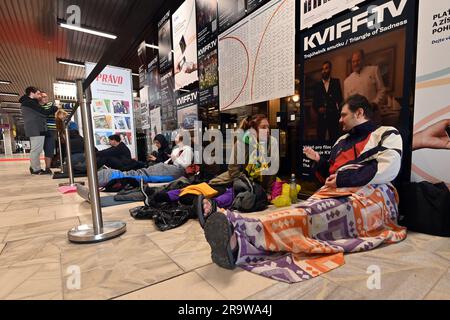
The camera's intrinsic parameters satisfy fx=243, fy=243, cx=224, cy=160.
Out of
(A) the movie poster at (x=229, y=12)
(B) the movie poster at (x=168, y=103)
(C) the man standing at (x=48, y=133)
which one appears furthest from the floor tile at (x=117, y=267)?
(C) the man standing at (x=48, y=133)

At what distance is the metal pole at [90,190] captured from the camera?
55.8 inches

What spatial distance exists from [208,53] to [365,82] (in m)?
2.33

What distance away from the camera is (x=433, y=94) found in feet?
5.02

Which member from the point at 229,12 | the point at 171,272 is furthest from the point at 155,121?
the point at 171,272

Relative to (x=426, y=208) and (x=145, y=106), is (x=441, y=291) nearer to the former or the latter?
(x=426, y=208)

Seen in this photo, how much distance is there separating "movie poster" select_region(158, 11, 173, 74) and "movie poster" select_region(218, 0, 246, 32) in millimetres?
1856

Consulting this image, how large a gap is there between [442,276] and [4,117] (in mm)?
26796

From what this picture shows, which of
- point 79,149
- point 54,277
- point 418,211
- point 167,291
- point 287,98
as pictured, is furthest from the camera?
point 79,149

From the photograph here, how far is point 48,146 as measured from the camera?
5125 mm

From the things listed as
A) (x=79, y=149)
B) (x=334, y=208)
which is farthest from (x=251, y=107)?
(x=79, y=149)

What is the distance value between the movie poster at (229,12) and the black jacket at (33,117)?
152 inches

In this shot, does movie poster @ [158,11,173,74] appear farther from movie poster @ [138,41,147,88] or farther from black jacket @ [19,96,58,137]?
black jacket @ [19,96,58,137]

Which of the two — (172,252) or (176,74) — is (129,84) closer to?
(176,74)

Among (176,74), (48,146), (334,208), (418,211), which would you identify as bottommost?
(418,211)
